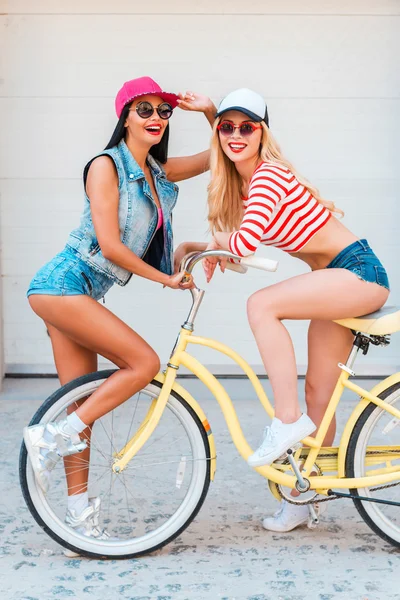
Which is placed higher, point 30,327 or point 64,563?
point 30,327

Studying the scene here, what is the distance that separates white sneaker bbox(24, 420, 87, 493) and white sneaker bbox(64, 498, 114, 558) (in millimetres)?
251

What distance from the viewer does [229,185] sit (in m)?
3.45

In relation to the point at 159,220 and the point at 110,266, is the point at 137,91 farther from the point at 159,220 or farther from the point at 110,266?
the point at 110,266

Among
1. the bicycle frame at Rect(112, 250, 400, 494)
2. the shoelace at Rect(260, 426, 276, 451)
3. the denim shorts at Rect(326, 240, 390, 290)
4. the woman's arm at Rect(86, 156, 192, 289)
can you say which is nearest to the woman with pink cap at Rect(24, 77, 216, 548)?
the woman's arm at Rect(86, 156, 192, 289)

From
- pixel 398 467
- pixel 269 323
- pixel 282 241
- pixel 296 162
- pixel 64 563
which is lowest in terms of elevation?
pixel 64 563

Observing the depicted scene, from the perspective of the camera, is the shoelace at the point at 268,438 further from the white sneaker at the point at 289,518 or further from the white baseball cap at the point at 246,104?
the white baseball cap at the point at 246,104

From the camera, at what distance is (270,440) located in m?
3.29

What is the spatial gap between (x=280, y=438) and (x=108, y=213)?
3.43ft

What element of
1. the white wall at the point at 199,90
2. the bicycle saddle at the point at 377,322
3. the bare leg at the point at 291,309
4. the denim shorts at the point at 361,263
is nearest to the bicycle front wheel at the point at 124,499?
the bare leg at the point at 291,309

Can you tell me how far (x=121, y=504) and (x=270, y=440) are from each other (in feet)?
3.32

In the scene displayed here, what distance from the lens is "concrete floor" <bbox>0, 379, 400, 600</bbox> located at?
321 cm

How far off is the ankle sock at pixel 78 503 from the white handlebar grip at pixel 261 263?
1150 mm

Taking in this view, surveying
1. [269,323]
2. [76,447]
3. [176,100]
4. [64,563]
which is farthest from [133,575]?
[176,100]

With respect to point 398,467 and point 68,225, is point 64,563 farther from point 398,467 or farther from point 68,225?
point 68,225
